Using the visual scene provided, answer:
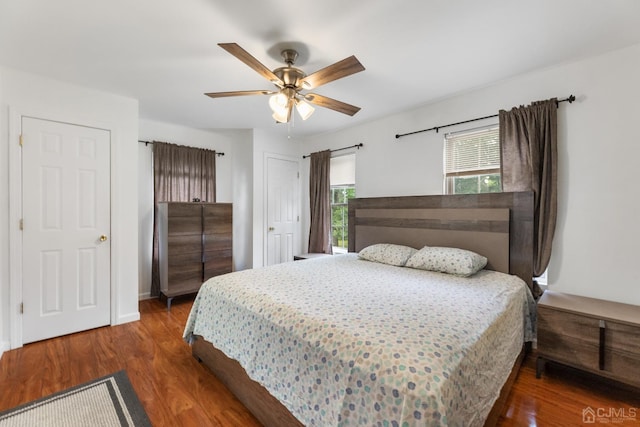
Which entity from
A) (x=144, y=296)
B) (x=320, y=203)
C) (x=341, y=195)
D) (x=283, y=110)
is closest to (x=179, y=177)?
(x=144, y=296)

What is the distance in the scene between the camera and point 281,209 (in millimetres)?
4824

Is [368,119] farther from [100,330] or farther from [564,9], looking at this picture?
[100,330]

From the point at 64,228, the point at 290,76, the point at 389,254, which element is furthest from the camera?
the point at 389,254

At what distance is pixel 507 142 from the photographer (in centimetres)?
263

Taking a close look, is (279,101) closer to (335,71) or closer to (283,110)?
(283,110)

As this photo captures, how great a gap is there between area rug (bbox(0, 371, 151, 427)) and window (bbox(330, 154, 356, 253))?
3107 millimetres

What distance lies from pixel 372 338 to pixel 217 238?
3.24m

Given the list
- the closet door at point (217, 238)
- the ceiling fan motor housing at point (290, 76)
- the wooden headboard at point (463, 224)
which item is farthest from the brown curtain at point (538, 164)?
the closet door at point (217, 238)

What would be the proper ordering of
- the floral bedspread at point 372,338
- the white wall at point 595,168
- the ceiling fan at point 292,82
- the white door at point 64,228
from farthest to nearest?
the white door at point 64,228 → the white wall at point 595,168 → the ceiling fan at point 292,82 → the floral bedspread at point 372,338

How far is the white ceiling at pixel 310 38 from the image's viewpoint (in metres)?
1.72

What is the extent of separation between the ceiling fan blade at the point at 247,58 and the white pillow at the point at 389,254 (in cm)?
196

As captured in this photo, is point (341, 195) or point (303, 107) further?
point (341, 195)

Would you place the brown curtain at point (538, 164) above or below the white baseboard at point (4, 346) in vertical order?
above

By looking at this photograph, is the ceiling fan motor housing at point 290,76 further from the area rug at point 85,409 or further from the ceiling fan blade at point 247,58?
the area rug at point 85,409
